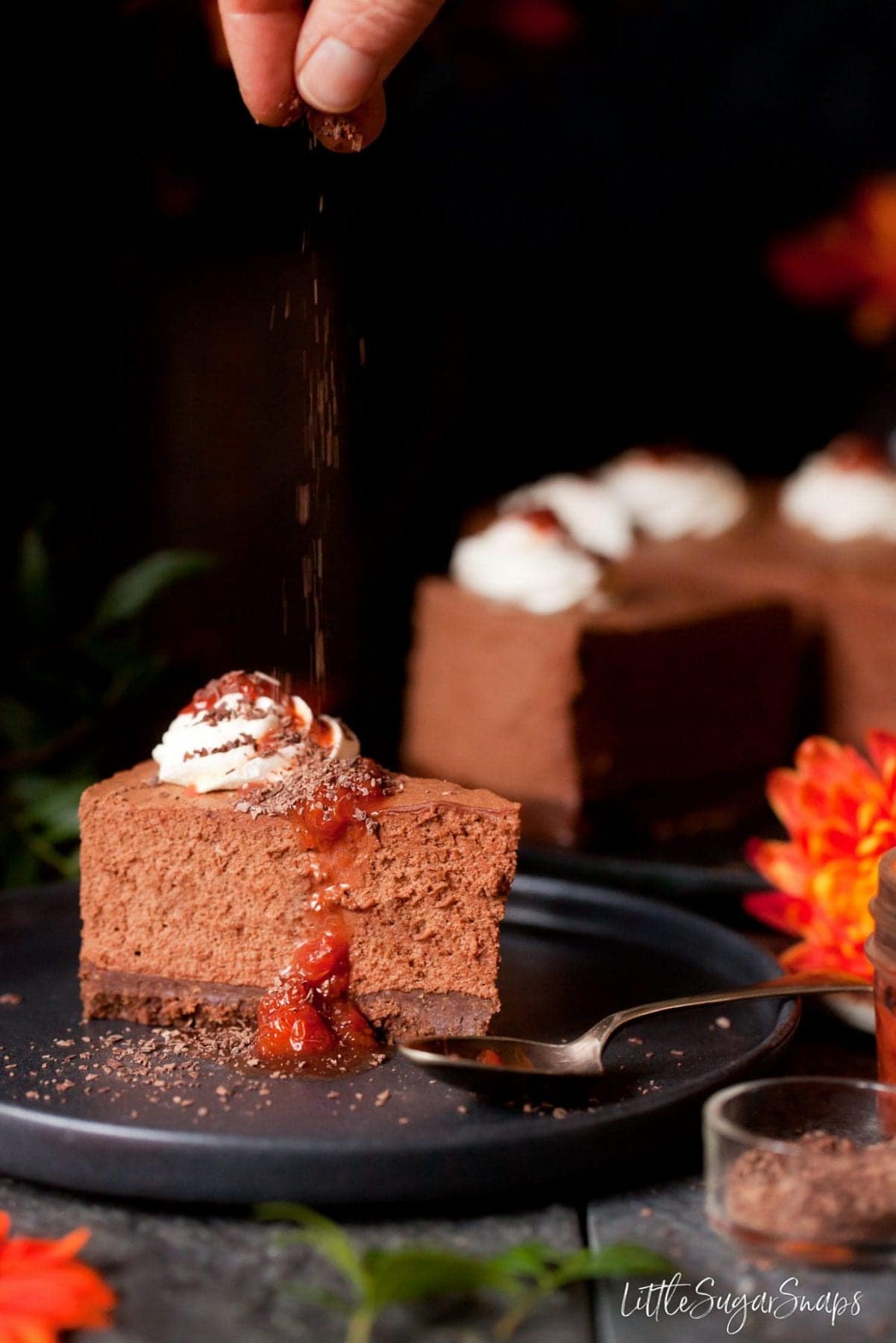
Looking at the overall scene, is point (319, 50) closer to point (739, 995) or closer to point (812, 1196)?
point (739, 995)

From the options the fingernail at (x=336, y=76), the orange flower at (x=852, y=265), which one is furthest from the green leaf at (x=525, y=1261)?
the orange flower at (x=852, y=265)

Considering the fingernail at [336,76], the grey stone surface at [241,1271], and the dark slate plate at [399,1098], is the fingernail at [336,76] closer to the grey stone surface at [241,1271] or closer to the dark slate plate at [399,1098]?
the dark slate plate at [399,1098]

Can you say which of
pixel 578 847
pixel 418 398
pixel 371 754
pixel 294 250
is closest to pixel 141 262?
pixel 294 250

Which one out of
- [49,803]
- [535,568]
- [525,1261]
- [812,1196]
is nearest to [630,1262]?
[525,1261]

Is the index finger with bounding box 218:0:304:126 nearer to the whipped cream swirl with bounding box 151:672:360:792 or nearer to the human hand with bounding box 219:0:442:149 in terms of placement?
the human hand with bounding box 219:0:442:149

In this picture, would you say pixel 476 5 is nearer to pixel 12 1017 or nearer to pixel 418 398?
pixel 418 398

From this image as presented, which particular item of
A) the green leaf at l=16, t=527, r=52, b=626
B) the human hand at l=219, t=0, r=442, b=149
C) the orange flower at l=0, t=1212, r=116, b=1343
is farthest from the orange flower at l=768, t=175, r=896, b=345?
the orange flower at l=0, t=1212, r=116, b=1343
